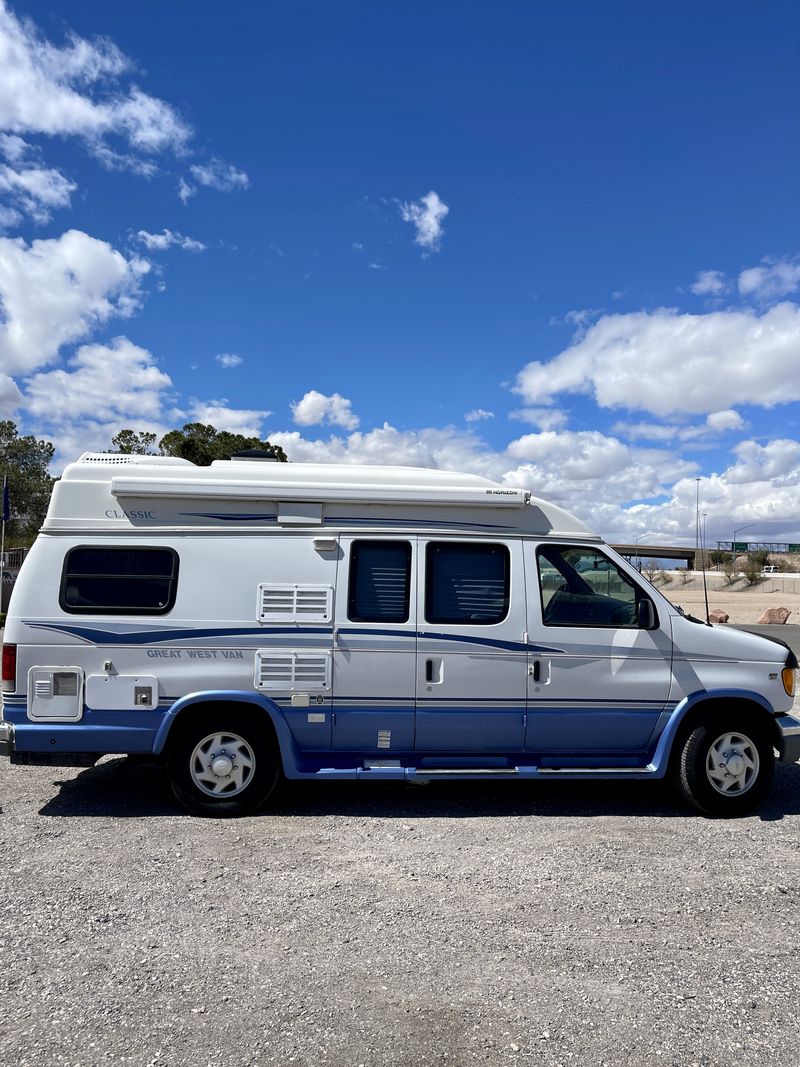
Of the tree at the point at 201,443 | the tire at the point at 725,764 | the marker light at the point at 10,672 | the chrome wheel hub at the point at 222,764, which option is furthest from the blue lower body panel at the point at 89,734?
the tree at the point at 201,443

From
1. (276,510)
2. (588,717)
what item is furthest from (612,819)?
(276,510)

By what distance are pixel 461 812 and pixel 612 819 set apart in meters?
1.10

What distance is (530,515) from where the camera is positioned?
231 inches

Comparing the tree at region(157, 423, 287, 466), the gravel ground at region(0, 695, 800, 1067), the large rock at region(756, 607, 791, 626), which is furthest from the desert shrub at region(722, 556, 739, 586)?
the gravel ground at region(0, 695, 800, 1067)

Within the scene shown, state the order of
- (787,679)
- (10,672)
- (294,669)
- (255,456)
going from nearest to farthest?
(10,672)
(294,669)
(787,679)
(255,456)

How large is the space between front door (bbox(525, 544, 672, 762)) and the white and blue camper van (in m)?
0.01

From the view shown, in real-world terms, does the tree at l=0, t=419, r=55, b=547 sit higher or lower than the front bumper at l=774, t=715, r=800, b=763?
higher

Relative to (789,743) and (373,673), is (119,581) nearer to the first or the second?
(373,673)

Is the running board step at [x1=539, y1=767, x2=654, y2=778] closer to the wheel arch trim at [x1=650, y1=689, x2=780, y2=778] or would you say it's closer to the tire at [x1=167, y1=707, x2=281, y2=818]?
the wheel arch trim at [x1=650, y1=689, x2=780, y2=778]

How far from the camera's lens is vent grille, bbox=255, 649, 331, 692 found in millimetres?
5508

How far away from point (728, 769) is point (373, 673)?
270 centimetres

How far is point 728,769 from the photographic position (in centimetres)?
566

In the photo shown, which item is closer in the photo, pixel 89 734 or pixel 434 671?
pixel 89 734

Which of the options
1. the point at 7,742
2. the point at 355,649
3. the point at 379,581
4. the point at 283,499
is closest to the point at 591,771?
the point at 355,649
